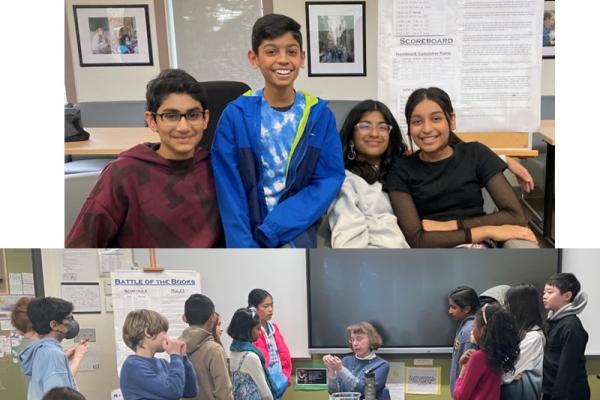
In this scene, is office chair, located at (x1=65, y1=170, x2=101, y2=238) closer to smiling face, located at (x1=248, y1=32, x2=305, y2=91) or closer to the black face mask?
the black face mask

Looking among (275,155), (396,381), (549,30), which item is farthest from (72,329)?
(549,30)

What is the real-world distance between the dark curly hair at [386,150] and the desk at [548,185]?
1.13ft

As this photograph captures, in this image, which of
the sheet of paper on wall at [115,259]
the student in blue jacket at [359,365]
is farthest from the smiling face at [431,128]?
the sheet of paper on wall at [115,259]

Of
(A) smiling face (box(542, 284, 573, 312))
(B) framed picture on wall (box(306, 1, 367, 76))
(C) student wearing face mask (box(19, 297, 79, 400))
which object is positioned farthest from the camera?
(C) student wearing face mask (box(19, 297, 79, 400))

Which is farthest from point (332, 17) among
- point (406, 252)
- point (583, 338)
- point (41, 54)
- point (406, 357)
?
point (583, 338)

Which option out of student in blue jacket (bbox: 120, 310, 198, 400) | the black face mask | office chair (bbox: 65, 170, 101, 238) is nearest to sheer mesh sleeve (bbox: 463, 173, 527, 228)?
student in blue jacket (bbox: 120, 310, 198, 400)

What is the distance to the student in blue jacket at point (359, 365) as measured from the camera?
1.60m

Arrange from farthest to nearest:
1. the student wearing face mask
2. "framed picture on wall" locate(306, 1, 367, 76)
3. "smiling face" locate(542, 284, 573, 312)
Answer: the student wearing face mask < "smiling face" locate(542, 284, 573, 312) < "framed picture on wall" locate(306, 1, 367, 76)

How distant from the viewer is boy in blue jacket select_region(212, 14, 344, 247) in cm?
146

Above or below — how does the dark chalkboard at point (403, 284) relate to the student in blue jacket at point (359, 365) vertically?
above

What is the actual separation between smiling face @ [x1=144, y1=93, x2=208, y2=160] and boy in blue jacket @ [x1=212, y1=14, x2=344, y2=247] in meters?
0.05

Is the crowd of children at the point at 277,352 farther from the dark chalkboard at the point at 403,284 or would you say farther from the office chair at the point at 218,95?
the office chair at the point at 218,95

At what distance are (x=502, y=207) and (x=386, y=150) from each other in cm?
33

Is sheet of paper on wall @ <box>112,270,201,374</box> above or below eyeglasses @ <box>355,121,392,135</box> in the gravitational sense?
below
